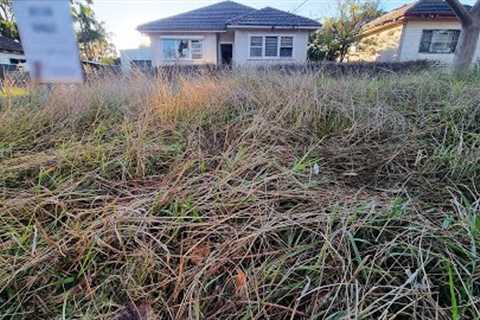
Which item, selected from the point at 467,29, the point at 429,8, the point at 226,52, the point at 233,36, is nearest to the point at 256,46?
the point at 233,36

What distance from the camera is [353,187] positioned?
3.69 feet

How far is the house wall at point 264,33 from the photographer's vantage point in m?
10.1

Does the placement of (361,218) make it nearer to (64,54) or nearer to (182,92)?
(182,92)

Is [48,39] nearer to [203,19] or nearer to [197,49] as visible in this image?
[197,49]

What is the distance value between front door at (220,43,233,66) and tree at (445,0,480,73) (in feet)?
27.4

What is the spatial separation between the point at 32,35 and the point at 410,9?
1334cm

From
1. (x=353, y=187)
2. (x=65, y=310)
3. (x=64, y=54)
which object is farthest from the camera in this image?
(x=64, y=54)

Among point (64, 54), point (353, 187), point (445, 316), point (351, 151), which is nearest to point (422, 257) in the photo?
point (445, 316)

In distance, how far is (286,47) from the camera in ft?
34.3

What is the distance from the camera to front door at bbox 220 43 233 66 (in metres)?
11.1

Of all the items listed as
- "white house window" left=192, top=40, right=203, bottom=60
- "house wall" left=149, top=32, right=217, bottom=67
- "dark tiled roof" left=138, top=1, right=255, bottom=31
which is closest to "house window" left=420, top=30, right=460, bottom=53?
"dark tiled roof" left=138, top=1, right=255, bottom=31

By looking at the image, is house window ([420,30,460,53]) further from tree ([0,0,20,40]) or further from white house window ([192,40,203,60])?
tree ([0,0,20,40])

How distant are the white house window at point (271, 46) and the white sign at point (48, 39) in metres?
9.44

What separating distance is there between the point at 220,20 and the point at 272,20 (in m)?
2.45
